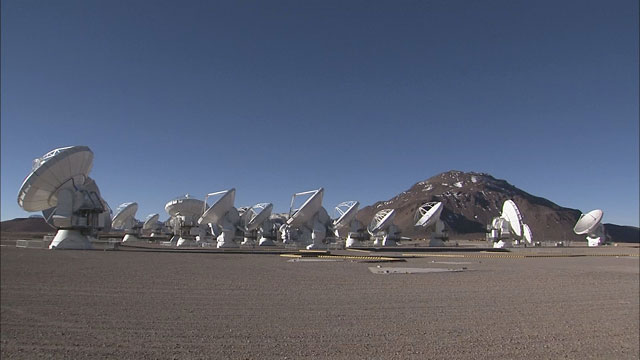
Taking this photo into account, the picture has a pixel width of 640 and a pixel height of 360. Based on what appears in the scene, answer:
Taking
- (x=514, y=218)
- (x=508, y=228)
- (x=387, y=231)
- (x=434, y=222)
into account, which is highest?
(x=514, y=218)

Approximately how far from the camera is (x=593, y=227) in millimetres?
87188

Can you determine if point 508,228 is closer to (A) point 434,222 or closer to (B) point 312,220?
(A) point 434,222

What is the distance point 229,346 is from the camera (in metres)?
8.58

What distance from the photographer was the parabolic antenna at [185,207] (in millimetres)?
65556

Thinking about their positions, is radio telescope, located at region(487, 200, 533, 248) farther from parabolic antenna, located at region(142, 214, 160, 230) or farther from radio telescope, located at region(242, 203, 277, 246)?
parabolic antenna, located at region(142, 214, 160, 230)

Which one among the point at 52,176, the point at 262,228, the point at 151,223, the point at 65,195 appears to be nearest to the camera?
the point at 52,176

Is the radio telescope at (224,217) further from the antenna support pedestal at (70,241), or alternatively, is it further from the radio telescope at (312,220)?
the antenna support pedestal at (70,241)

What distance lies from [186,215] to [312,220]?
63.5ft

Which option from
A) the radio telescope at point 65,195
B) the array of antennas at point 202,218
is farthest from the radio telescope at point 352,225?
the radio telescope at point 65,195

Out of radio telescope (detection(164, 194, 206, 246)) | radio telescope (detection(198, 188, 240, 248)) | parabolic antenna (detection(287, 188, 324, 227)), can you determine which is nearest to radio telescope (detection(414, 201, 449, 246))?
parabolic antenna (detection(287, 188, 324, 227))

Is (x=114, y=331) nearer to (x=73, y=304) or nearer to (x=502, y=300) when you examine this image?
(x=73, y=304)

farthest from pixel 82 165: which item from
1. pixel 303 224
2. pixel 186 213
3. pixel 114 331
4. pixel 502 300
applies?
pixel 502 300

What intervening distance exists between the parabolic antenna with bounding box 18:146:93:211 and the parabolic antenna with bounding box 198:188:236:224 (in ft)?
62.3

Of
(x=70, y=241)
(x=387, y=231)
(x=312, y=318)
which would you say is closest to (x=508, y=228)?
(x=387, y=231)
